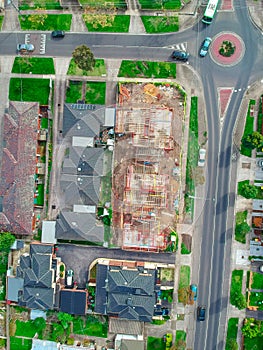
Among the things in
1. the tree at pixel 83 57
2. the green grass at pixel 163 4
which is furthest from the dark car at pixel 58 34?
the green grass at pixel 163 4

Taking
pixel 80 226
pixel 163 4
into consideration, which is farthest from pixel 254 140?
pixel 80 226

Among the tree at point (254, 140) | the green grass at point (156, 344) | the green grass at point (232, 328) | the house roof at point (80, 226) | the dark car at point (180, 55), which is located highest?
the dark car at point (180, 55)

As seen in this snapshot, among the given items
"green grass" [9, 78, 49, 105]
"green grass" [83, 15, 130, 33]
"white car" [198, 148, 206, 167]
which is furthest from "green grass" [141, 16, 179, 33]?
"white car" [198, 148, 206, 167]

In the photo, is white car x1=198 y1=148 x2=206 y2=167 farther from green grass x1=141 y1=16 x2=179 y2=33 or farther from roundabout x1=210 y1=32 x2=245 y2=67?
green grass x1=141 y1=16 x2=179 y2=33

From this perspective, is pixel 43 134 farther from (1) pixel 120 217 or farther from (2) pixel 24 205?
(1) pixel 120 217

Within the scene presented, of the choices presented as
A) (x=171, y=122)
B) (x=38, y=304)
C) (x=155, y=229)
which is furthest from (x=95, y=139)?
(x=38, y=304)

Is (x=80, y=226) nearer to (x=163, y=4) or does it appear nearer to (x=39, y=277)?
(x=39, y=277)

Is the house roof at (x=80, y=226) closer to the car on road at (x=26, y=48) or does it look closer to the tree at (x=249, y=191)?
the tree at (x=249, y=191)
